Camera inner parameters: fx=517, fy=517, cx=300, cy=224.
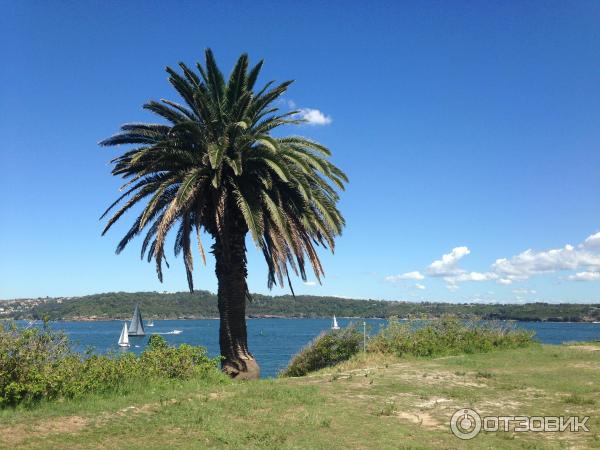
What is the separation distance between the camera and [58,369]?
32.3 ft

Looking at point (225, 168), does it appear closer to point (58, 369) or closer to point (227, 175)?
point (227, 175)

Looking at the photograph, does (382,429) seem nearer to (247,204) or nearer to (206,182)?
(247,204)

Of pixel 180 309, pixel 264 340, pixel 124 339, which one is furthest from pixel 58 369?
pixel 180 309

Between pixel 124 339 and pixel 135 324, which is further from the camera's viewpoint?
pixel 135 324

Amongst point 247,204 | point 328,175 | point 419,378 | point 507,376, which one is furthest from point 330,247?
point 507,376

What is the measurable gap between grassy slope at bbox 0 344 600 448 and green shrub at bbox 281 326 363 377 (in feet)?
20.7

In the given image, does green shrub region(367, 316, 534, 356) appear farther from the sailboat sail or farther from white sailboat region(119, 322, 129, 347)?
the sailboat sail

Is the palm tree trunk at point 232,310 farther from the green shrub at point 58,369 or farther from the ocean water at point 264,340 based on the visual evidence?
the green shrub at point 58,369

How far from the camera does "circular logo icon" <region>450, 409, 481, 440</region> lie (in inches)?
355

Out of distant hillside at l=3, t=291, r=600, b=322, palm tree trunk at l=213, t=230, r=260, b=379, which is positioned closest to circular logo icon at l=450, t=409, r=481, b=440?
palm tree trunk at l=213, t=230, r=260, b=379

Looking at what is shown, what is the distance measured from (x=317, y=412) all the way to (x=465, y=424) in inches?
108

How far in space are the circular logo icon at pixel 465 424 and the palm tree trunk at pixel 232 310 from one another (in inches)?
307

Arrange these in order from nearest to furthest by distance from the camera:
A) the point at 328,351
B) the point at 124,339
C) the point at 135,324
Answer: the point at 328,351, the point at 124,339, the point at 135,324

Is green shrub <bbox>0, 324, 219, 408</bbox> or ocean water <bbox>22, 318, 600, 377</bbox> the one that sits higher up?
green shrub <bbox>0, 324, 219, 408</bbox>
